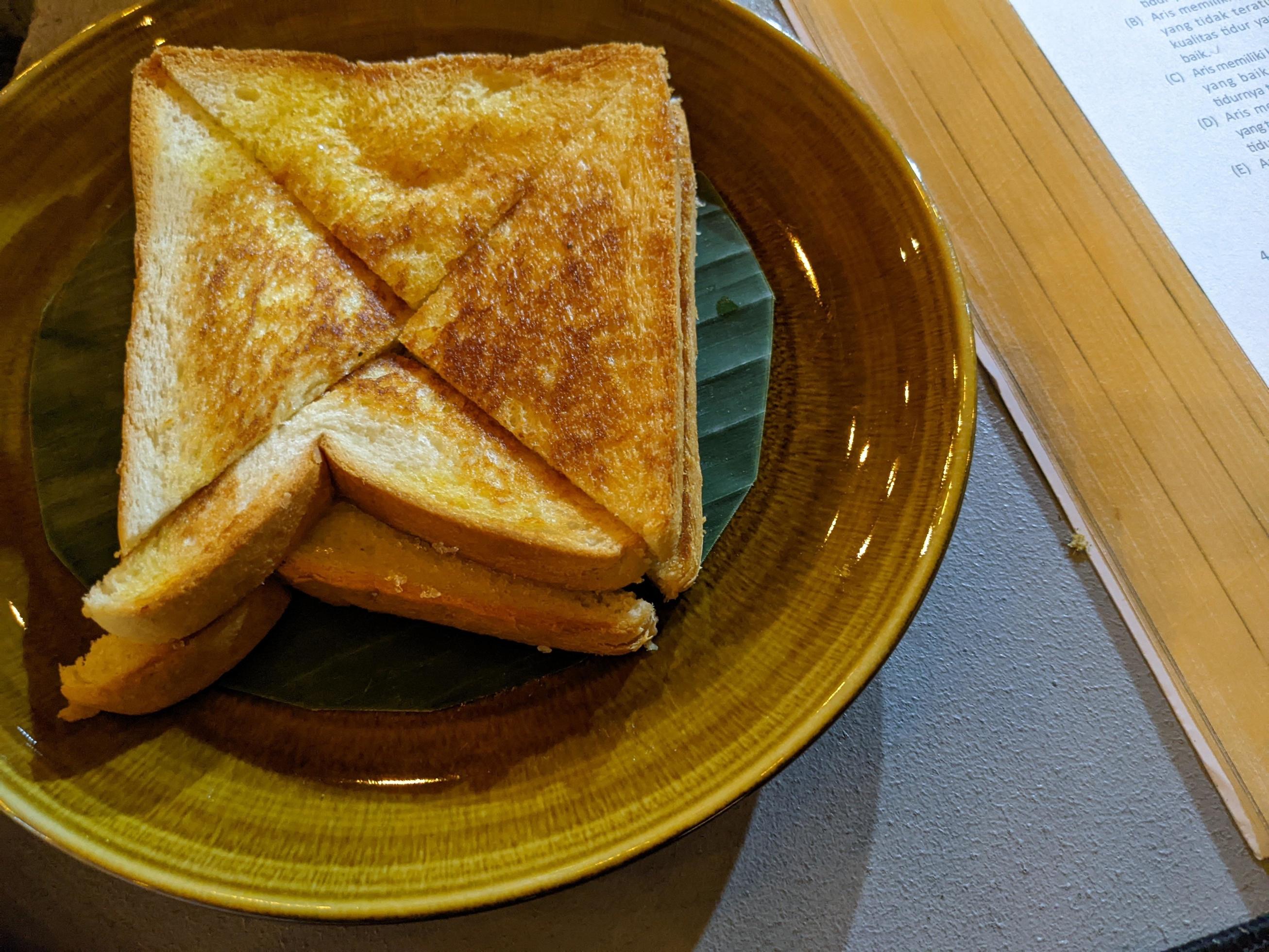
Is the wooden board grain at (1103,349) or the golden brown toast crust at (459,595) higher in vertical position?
the golden brown toast crust at (459,595)

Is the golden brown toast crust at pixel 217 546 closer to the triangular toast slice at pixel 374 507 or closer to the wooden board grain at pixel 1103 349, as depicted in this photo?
the triangular toast slice at pixel 374 507

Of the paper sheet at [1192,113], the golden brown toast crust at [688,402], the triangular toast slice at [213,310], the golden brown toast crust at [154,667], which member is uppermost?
the triangular toast slice at [213,310]

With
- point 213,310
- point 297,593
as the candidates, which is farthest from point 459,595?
point 213,310

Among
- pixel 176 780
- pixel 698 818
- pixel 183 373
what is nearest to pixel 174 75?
pixel 183 373

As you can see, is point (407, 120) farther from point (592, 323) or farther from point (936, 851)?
point (936, 851)

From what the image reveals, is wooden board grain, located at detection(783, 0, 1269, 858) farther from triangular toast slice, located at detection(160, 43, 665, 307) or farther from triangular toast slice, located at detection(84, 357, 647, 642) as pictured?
triangular toast slice, located at detection(84, 357, 647, 642)

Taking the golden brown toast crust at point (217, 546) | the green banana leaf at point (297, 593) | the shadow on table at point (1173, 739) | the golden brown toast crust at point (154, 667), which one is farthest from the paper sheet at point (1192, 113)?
the golden brown toast crust at point (154, 667)
